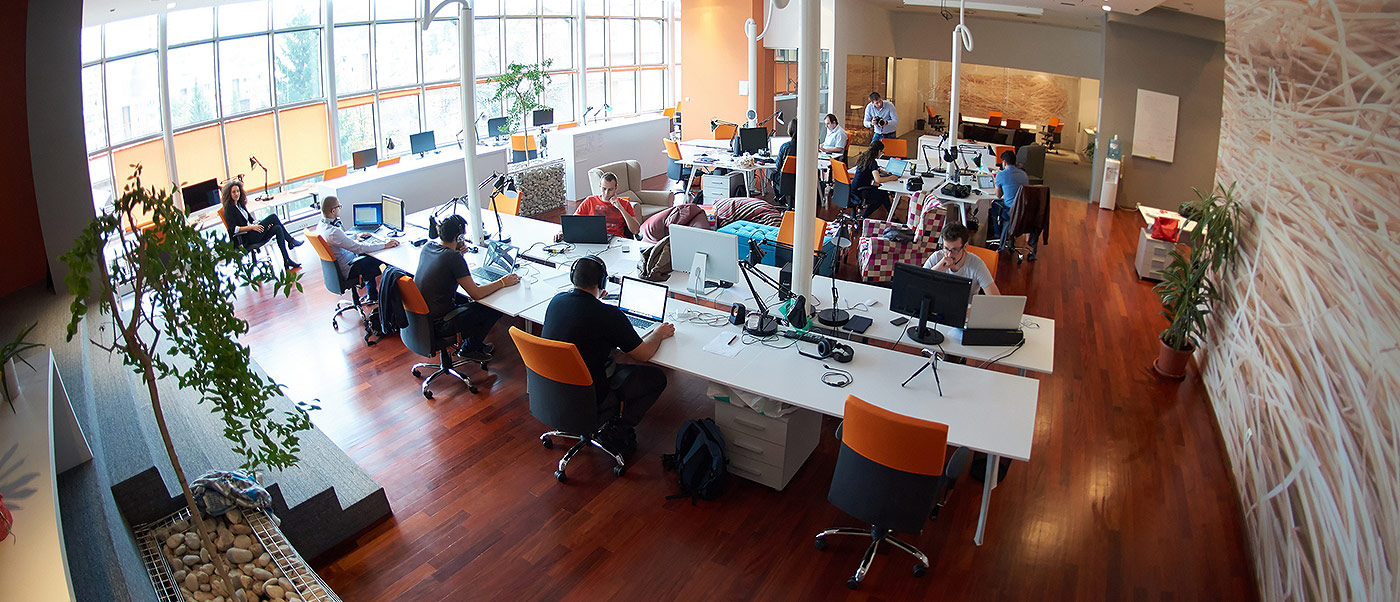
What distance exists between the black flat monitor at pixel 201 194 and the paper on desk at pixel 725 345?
18.1 ft

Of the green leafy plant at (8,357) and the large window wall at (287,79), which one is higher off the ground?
the large window wall at (287,79)

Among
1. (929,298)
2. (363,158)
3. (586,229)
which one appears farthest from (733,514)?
(363,158)

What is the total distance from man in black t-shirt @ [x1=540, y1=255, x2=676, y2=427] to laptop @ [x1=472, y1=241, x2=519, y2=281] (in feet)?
5.00

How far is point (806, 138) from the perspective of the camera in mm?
4645

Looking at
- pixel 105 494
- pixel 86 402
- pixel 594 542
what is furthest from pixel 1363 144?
pixel 86 402

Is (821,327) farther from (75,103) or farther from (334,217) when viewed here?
(75,103)

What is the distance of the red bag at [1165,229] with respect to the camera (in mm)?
7707

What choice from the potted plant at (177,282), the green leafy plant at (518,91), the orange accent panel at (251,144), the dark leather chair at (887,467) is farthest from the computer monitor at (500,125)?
the potted plant at (177,282)

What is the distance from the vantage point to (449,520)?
4.30 metres

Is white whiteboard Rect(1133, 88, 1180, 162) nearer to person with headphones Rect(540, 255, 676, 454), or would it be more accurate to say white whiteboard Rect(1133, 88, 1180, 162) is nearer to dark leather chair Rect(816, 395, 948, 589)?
person with headphones Rect(540, 255, 676, 454)

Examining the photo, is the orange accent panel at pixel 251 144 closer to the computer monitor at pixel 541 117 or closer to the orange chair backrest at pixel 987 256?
the computer monitor at pixel 541 117

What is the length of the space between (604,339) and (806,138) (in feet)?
5.24

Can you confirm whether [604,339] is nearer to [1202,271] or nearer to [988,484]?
[988,484]

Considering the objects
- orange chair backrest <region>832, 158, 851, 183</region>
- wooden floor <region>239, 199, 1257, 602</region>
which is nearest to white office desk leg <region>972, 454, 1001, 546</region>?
wooden floor <region>239, 199, 1257, 602</region>
